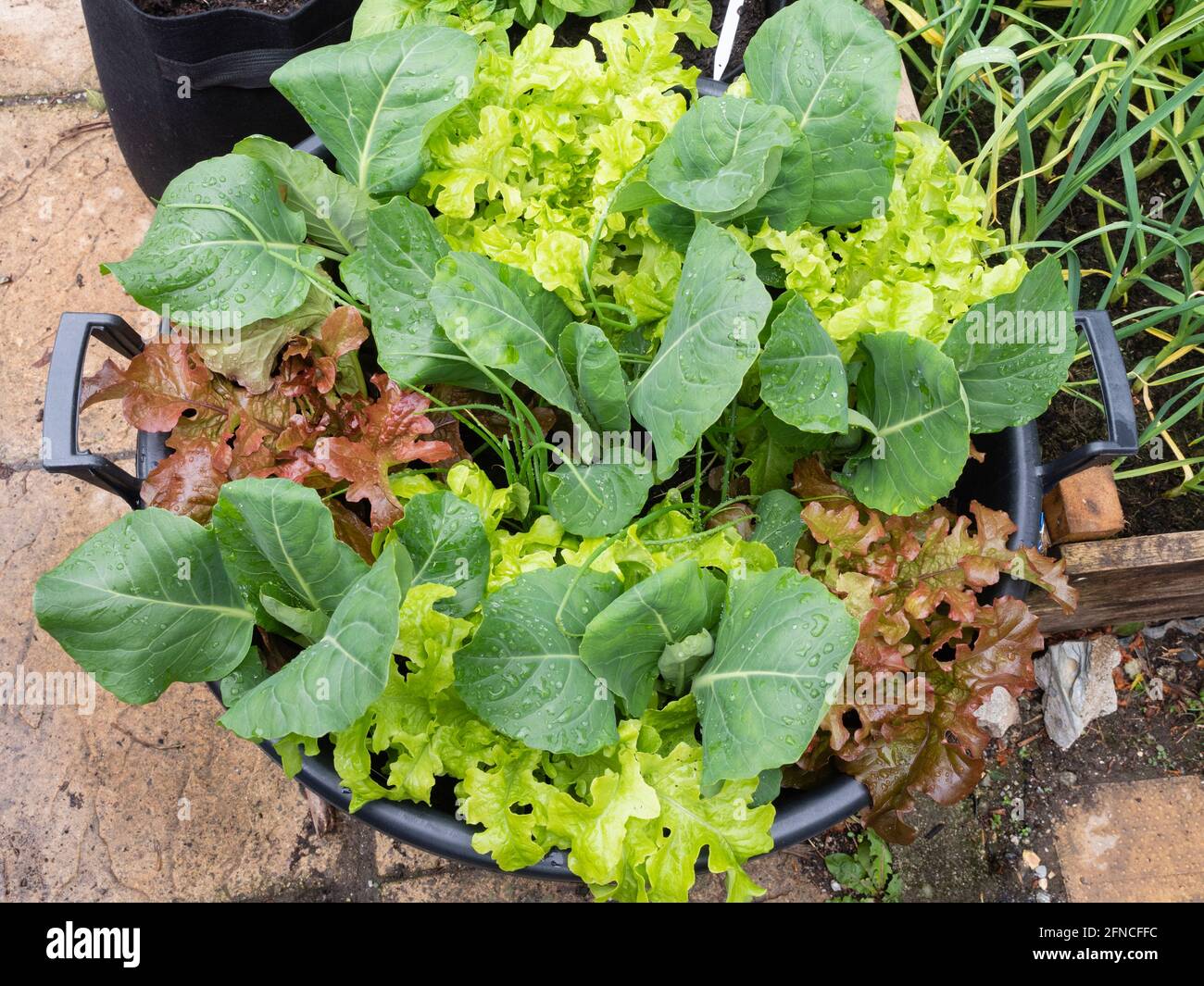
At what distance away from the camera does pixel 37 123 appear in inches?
87.6

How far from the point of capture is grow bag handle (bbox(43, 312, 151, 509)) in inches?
46.8

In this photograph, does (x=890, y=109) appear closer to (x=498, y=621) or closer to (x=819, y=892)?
(x=498, y=621)

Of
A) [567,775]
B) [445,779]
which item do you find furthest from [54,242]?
[567,775]

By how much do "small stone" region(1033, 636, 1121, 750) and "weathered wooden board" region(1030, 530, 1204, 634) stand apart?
2.9 inches

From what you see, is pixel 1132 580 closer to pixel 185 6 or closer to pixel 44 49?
pixel 185 6

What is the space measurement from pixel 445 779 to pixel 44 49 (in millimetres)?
2097

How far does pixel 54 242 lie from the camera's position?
2131mm

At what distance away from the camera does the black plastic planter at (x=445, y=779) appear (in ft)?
3.74

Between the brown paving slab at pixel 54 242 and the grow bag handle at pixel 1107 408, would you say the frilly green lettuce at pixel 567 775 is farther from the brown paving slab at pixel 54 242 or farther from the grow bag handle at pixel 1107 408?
the brown paving slab at pixel 54 242

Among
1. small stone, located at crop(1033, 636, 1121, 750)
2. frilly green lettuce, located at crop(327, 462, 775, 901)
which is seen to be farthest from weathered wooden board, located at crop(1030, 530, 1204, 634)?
frilly green lettuce, located at crop(327, 462, 775, 901)

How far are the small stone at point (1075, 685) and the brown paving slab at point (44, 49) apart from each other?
248 centimetres

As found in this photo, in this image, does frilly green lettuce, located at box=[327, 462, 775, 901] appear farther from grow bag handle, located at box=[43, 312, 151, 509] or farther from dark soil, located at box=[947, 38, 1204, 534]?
dark soil, located at box=[947, 38, 1204, 534]

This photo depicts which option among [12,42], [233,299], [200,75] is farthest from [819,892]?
[12,42]
